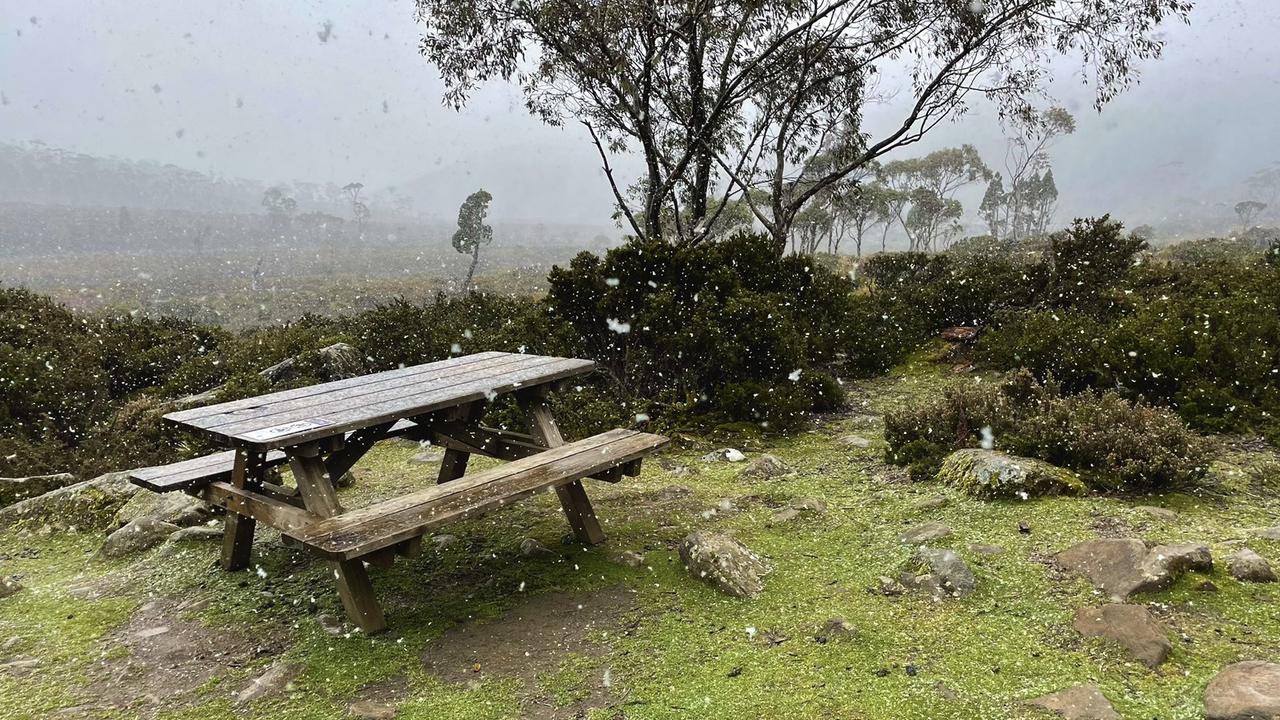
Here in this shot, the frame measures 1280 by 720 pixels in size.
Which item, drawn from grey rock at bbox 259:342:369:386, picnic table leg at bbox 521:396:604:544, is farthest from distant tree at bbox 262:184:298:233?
picnic table leg at bbox 521:396:604:544

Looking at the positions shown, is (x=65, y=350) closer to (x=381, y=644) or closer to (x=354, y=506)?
(x=354, y=506)

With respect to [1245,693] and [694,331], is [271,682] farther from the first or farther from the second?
[694,331]

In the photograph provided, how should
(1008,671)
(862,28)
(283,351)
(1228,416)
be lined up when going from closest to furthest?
1. (1008,671)
2. (1228,416)
3. (283,351)
4. (862,28)

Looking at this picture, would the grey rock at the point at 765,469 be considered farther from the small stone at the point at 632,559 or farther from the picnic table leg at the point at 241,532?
the picnic table leg at the point at 241,532

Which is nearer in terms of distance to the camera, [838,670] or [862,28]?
[838,670]

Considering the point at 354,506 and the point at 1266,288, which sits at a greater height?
the point at 1266,288

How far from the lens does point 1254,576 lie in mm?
3184

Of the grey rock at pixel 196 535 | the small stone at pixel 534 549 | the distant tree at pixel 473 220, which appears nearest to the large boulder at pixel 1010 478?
the small stone at pixel 534 549

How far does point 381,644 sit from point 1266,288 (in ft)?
32.6

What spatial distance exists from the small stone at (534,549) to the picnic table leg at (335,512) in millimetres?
1168

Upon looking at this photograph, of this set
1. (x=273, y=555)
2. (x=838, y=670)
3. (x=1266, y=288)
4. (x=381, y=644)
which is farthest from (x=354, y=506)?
(x=1266, y=288)

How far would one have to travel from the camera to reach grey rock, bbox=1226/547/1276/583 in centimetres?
318

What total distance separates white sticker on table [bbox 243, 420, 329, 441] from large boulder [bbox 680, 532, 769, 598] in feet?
6.98

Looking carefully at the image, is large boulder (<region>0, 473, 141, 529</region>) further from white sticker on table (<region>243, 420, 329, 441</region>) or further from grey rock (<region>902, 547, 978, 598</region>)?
grey rock (<region>902, 547, 978, 598</region>)
